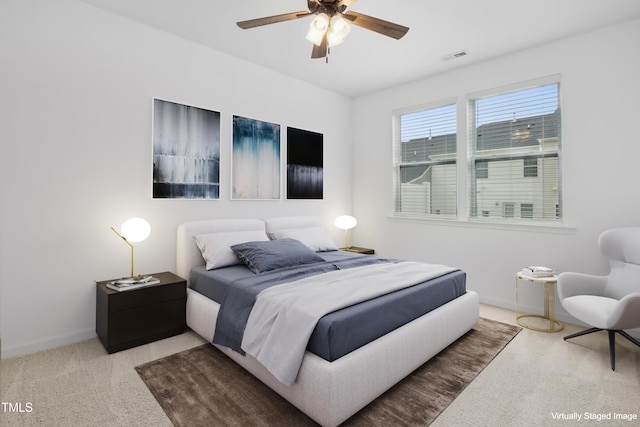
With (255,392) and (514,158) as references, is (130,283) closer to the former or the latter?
(255,392)

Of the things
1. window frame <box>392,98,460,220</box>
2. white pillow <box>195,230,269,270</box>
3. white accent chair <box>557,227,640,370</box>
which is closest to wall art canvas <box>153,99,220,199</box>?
white pillow <box>195,230,269,270</box>

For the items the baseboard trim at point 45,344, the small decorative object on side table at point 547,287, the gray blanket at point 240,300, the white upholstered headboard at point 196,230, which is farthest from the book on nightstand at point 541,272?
the baseboard trim at point 45,344

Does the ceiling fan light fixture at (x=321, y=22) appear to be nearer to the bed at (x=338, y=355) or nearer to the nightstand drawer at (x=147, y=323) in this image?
the bed at (x=338, y=355)

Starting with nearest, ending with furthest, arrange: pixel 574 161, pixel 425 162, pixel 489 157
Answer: pixel 574 161, pixel 489 157, pixel 425 162

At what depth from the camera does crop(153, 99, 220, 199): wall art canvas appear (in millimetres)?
3256

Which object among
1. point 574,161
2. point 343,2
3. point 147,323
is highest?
point 343,2

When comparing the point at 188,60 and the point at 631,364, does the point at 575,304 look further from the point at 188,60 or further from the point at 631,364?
the point at 188,60

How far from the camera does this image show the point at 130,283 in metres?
2.78

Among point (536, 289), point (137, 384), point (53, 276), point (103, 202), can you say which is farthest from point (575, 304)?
point (53, 276)

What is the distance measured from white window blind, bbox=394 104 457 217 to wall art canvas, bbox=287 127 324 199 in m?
1.15

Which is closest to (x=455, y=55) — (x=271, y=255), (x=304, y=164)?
(x=304, y=164)

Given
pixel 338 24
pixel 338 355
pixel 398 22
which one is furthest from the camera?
pixel 398 22

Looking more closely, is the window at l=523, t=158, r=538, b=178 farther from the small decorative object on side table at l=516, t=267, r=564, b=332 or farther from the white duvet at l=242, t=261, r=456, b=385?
the white duvet at l=242, t=261, r=456, b=385

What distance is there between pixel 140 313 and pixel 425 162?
380 centimetres
